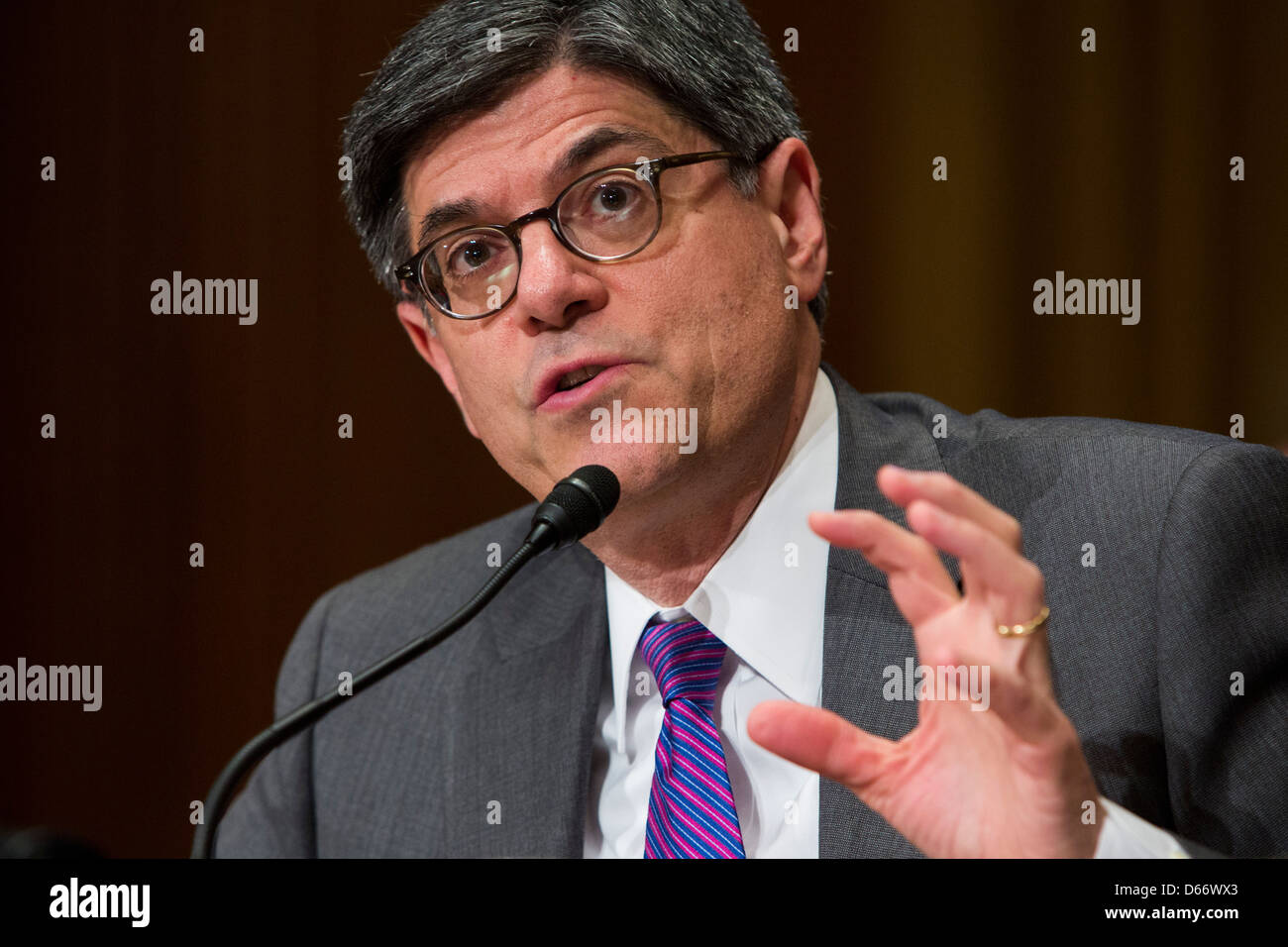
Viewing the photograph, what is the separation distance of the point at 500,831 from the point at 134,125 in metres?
1.48

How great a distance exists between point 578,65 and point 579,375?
1.33 feet

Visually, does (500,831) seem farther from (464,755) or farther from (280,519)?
(280,519)

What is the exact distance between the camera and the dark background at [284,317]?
5.98 ft

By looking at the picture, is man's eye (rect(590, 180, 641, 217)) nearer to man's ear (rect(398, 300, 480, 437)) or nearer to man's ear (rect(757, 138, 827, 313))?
man's ear (rect(757, 138, 827, 313))

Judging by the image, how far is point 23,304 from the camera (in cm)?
213

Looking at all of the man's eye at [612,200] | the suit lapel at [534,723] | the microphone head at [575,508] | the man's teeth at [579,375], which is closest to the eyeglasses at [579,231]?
the man's eye at [612,200]

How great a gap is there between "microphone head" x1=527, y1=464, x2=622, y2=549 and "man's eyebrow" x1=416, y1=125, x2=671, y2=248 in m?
0.39

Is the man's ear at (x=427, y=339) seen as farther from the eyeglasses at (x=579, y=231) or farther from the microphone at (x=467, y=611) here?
the microphone at (x=467, y=611)

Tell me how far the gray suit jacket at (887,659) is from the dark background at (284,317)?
1.30 feet

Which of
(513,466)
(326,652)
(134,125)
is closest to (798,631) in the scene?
(513,466)

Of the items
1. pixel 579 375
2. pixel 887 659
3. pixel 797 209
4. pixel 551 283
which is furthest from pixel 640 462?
pixel 797 209

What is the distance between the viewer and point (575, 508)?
1.18 m

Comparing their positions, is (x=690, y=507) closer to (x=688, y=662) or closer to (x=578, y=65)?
(x=688, y=662)

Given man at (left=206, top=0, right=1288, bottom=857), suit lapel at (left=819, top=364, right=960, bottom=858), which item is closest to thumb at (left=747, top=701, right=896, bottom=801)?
man at (left=206, top=0, right=1288, bottom=857)
